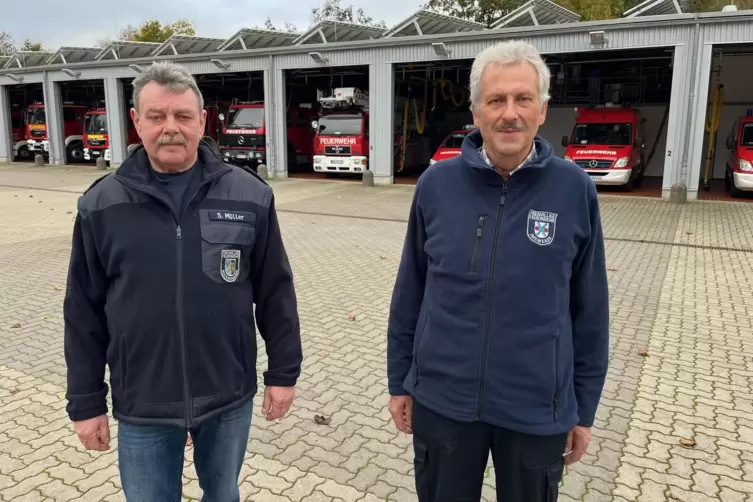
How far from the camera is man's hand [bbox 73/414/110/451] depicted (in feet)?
6.98

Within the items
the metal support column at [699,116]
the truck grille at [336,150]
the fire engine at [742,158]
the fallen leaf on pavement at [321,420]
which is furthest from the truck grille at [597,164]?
the fallen leaf on pavement at [321,420]

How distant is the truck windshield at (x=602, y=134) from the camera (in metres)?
17.7

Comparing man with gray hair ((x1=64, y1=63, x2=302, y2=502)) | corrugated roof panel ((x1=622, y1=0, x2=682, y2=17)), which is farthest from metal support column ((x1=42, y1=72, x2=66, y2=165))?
man with gray hair ((x1=64, y1=63, x2=302, y2=502))

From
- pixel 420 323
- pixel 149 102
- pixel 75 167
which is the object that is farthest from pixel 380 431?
pixel 75 167

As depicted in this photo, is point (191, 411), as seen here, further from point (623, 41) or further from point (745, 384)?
point (623, 41)

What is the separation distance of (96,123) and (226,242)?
90.4ft

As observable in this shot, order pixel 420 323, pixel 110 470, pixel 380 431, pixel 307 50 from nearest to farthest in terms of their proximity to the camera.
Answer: pixel 420 323
pixel 110 470
pixel 380 431
pixel 307 50

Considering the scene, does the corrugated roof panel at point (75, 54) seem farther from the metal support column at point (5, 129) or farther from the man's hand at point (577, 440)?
the man's hand at point (577, 440)

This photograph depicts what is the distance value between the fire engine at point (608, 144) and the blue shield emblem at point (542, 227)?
618 inches

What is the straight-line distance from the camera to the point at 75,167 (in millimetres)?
26766

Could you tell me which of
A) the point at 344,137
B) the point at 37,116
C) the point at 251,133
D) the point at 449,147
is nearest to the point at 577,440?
the point at 449,147

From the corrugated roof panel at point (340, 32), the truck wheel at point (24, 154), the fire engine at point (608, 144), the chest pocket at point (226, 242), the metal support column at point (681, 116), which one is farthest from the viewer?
the truck wheel at point (24, 154)

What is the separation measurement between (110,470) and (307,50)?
1851cm

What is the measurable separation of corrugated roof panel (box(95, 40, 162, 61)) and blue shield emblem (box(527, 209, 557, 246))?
86.0 feet
